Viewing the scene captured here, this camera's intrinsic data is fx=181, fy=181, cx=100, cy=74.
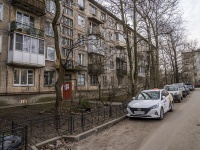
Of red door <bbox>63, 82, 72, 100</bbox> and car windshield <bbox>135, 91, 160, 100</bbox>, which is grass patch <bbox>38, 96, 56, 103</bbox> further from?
car windshield <bbox>135, 91, 160, 100</bbox>

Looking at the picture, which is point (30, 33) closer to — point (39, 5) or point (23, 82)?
point (39, 5)

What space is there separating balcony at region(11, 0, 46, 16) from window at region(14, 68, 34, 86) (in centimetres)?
602

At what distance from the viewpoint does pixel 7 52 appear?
16453mm

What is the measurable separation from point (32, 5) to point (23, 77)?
7.04 m

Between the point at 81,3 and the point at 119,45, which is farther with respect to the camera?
the point at 81,3

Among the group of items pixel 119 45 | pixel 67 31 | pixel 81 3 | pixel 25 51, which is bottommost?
pixel 25 51

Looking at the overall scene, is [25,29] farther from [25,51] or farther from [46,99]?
[46,99]

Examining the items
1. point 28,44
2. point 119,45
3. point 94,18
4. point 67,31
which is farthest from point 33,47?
point 94,18

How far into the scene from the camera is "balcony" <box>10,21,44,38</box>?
1653cm

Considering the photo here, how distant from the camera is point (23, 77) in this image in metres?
17.7

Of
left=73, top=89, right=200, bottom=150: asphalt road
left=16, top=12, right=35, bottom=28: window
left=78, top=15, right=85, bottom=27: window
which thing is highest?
left=78, top=15, right=85, bottom=27: window

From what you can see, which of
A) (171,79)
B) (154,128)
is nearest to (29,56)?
(154,128)

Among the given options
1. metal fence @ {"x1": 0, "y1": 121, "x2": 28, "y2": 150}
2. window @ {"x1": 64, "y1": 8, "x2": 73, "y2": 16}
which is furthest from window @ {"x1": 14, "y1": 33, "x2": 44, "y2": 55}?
metal fence @ {"x1": 0, "y1": 121, "x2": 28, "y2": 150}

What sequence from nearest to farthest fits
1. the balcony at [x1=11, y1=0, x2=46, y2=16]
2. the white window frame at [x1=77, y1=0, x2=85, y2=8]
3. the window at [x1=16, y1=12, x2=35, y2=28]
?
1. the balcony at [x1=11, y1=0, x2=46, y2=16]
2. the window at [x1=16, y1=12, x2=35, y2=28]
3. the white window frame at [x1=77, y1=0, x2=85, y2=8]
